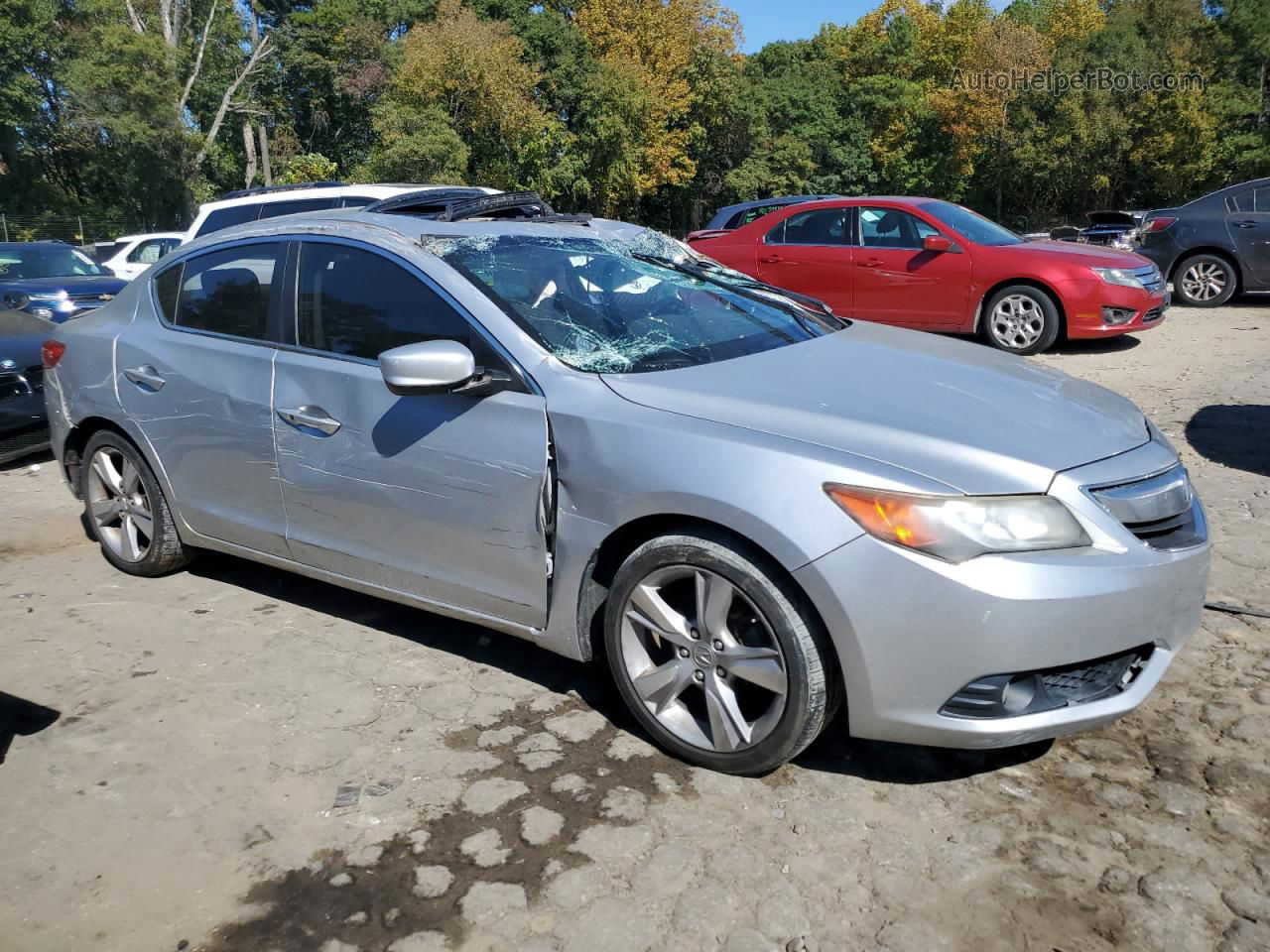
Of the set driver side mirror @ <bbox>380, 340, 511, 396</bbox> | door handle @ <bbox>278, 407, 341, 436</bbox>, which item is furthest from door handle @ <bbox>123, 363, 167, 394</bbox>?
driver side mirror @ <bbox>380, 340, 511, 396</bbox>

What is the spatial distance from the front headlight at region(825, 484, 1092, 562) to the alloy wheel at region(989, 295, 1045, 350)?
7.52 meters

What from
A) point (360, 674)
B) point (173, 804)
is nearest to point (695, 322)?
point (360, 674)

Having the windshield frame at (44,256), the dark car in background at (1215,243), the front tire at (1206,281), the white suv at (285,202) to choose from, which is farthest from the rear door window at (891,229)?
the windshield frame at (44,256)

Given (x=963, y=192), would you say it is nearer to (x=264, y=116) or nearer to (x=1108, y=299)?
(x=264, y=116)

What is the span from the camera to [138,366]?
447 cm

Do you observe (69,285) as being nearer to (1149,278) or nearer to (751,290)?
(751,290)

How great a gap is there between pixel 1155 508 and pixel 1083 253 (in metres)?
7.59

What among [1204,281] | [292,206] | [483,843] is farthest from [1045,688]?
[1204,281]

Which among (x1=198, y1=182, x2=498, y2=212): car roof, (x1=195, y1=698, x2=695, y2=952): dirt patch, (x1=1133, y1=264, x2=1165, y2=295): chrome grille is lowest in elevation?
(x1=195, y1=698, x2=695, y2=952): dirt patch

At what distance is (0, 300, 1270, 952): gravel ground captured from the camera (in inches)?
99.3

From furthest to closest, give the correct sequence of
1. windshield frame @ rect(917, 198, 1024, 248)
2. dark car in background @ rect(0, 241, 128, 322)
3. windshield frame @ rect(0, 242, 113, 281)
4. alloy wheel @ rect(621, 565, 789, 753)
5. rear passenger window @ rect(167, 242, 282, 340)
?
windshield frame @ rect(0, 242, 113, 281), dark car in background @ rect(0, 241, 128, 322), windshield frame @ rect(917, 198, 1024, 248), rear passenger window @ rect(167, 242, 282, 340), alloy wheel @ rect(621, 565, 789, 753)

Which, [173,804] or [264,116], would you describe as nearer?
[173,804]

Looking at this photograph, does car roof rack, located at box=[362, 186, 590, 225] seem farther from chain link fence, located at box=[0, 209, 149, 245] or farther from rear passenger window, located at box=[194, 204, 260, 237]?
chain link fence, located at box=[0, 209, 149, 245]

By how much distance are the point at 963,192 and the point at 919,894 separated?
50.2 meters
